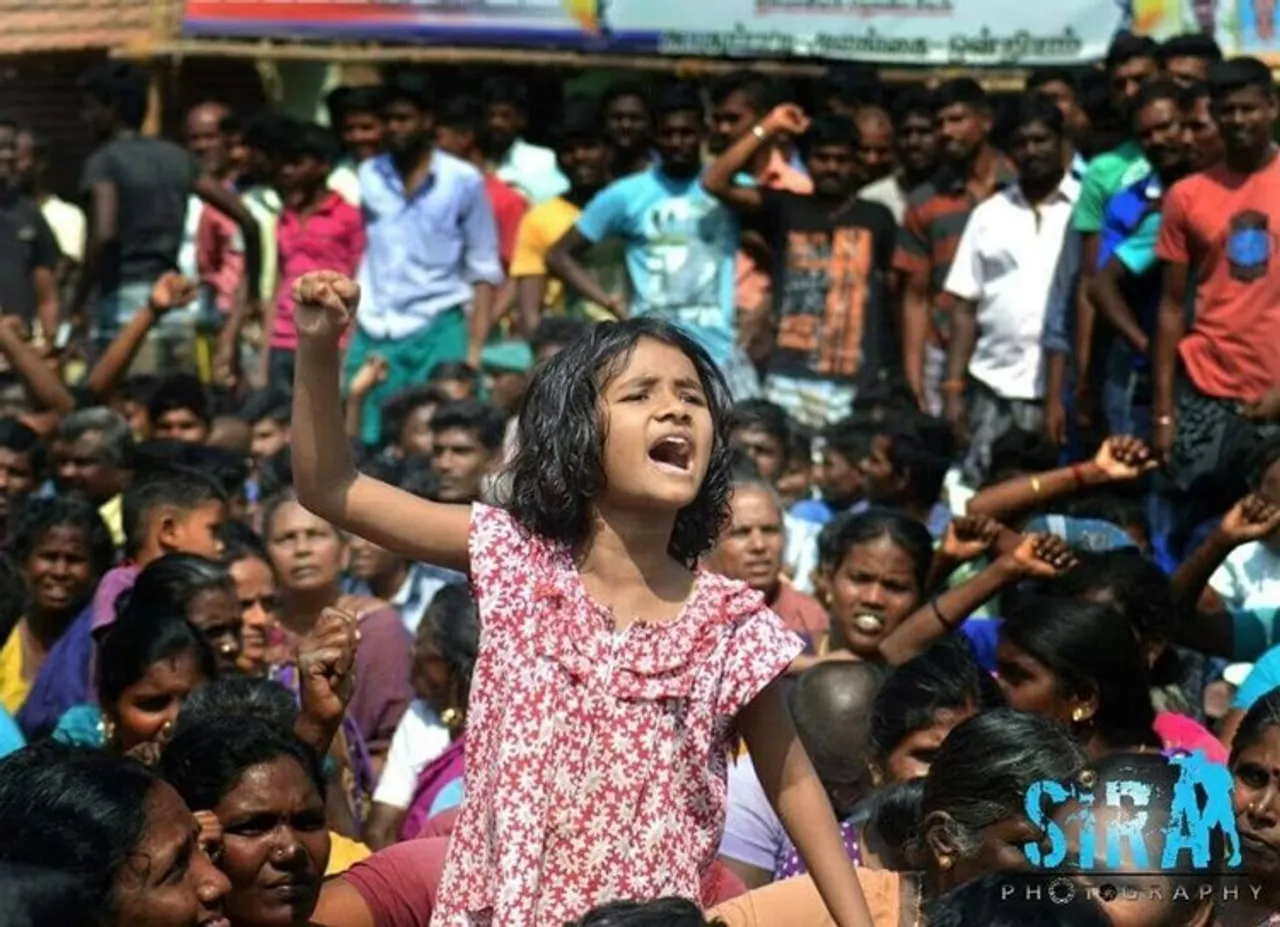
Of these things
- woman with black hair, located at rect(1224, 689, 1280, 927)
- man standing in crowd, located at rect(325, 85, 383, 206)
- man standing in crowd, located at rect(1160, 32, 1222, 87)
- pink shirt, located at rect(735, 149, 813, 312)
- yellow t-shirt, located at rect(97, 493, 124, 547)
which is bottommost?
yellow t-shirt, located at rect(97, 493, 124, 547)

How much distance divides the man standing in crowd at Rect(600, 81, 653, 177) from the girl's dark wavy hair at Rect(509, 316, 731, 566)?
7696 mm

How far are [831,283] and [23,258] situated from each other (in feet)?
12.1

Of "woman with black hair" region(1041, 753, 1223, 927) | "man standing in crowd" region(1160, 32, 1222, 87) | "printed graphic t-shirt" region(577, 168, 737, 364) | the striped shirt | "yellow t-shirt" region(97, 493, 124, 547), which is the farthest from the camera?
"printed graphic t-shirt" region(577, 168, 737, 364)

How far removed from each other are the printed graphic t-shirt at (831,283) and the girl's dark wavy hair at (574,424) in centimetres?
666

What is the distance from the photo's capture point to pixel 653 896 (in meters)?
4.39

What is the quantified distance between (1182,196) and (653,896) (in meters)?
5.42

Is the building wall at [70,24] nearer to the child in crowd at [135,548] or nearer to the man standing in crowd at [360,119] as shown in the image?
the man standing in crowd at [360,119]

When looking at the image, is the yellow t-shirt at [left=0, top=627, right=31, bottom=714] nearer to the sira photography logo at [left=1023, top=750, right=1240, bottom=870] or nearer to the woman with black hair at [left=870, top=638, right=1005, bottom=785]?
the woman with black hair at [left=870, top=638, right=1005, bottom=785]

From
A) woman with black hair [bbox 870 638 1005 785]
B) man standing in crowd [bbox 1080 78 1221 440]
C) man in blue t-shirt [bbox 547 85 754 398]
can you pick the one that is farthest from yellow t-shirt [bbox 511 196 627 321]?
woman with black hair [bbox 870 638 1005 785]

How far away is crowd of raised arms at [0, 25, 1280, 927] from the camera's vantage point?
450 centimetres

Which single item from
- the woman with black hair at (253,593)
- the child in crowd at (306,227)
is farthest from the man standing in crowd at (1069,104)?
the woman with black hair at (253,593)

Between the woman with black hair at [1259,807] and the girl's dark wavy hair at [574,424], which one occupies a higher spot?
the girl's dark wavy hair at [574,424]

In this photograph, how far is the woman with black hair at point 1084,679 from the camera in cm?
644

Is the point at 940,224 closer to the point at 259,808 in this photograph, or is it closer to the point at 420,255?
the point at 420,255
